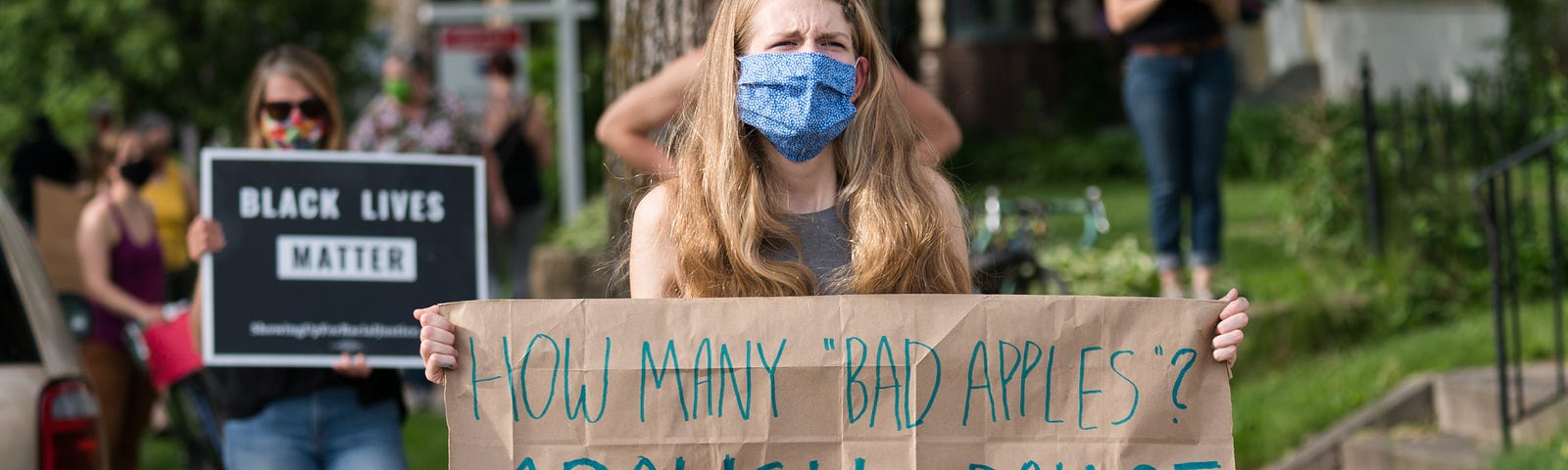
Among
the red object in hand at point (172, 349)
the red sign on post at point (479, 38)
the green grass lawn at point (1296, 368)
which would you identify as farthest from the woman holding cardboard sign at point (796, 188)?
the red sign on post at point (479, 38)

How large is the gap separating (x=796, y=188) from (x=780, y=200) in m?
0.04

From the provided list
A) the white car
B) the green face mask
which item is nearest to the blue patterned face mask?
the white car

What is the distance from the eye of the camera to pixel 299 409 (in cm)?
404

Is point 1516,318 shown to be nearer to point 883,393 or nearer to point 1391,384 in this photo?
point 1391,384

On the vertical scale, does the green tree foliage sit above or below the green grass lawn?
above

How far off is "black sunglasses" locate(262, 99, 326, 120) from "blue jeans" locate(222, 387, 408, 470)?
0.69 meters

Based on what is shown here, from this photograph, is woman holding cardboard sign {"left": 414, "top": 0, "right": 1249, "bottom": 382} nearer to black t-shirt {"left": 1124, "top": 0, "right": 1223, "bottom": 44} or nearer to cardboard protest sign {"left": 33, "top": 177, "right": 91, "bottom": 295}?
black t-shirt {"left": 1124, "top": 0, "right": 1223, "bottom": 44}

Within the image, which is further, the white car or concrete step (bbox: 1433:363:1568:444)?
concrete step (bbox: 1433:363:1568:444)

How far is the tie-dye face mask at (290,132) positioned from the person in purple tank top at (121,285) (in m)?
2.49

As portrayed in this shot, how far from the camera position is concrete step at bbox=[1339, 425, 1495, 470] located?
6184 millimetres

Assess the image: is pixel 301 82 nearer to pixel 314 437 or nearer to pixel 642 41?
pixel 314 437

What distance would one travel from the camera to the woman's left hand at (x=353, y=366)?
13.3 feet

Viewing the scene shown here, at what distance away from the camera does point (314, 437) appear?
4004 millimetres

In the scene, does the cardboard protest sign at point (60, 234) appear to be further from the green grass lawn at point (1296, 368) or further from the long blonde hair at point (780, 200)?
the long blonde hair at point (780, 200)
